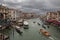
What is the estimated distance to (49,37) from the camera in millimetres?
6082

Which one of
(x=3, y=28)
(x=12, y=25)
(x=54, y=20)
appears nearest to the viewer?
(x=12, y=25)

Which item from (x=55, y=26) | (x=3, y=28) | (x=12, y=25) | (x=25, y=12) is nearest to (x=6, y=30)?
(x=3, y=28)

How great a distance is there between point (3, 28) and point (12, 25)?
1.28 m

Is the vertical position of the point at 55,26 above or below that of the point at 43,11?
below

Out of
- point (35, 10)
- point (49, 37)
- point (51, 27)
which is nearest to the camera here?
point (35, 10)

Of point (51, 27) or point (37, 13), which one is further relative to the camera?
point (51, 27)

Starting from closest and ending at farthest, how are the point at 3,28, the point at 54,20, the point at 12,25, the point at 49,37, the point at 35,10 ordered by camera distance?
the point at 35,10, the point at 12,25, the point at 49,37, the point at 3,28, the point at 54,20

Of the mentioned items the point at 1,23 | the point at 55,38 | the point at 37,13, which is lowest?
the point at 55,38

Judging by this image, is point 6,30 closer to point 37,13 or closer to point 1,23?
point 1,23

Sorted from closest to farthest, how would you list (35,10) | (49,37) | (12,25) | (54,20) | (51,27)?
(35,10) → (12,25) → (49,37) → (54,20) → (51,27)

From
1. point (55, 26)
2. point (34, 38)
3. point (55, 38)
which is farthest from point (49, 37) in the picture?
point (55, 26)

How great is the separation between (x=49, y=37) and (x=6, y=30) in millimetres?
1856

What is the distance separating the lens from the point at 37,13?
15.5ft

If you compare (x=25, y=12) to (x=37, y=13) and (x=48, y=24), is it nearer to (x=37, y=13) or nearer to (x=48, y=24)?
(x=37, y=13)
